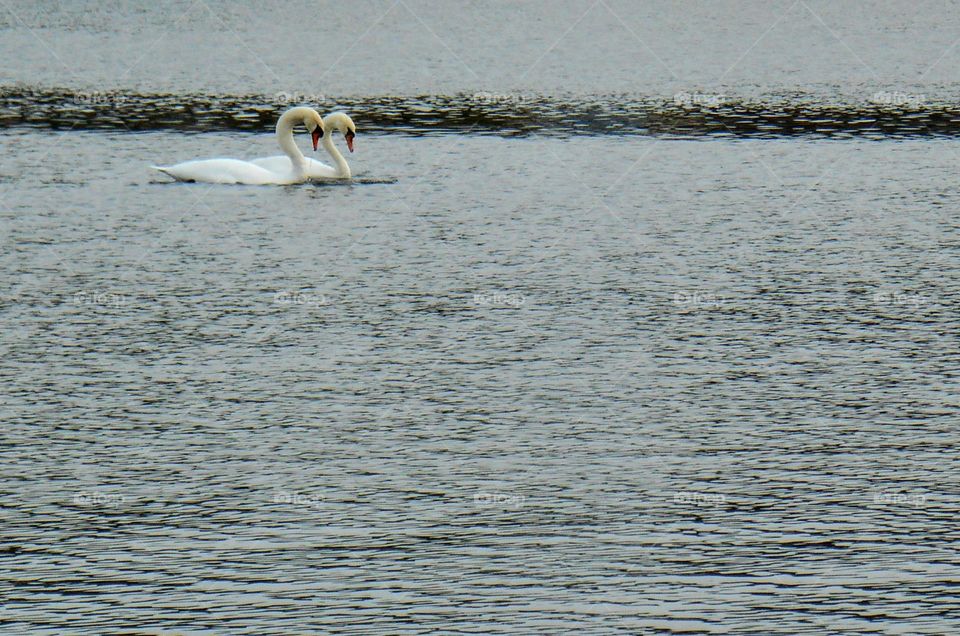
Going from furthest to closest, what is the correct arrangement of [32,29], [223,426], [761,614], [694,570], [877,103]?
[32,29] → [877,103] → [223,426] → [694,570] → [761,614]

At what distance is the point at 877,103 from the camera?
94.5ft

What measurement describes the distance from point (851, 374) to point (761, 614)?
4789 millimetres

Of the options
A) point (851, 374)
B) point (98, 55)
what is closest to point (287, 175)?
point (851, 374)

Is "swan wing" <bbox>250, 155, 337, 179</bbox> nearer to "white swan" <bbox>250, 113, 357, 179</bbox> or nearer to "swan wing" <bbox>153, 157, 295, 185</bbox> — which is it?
"white swan" <bbox>250, 113, 357, 179</bbox>

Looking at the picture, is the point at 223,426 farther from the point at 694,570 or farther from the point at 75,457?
the point at 694,570

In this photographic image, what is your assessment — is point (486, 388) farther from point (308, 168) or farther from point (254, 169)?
point (308, 168)

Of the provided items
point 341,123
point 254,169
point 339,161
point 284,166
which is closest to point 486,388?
point 254,169

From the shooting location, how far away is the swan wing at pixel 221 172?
2094cm

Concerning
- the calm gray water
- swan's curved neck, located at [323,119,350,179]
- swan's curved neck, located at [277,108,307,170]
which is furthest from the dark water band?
swan's curved neck, located at [277,108,307,170]

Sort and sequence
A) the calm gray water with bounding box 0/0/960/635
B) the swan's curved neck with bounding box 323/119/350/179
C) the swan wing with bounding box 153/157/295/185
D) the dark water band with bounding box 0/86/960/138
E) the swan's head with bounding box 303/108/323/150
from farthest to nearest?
the dark water band with bounding box 0/86/960/138 → the swan's head with bounding box 303/108/323/150 → the swan's curved neck with bounding box 323/119/350/179 → the swan wing with bounding box 153/157/295/185 → the calm gray water with bounding box 0/0/960/635

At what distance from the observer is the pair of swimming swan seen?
68.8ft

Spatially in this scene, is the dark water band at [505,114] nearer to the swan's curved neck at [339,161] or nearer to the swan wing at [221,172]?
the swan's curved neck at [339,161]

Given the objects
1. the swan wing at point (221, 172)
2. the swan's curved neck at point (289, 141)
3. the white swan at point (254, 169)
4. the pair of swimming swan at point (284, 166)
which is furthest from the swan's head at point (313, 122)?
the swan wing at point (221, 172)

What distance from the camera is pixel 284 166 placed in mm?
21688
